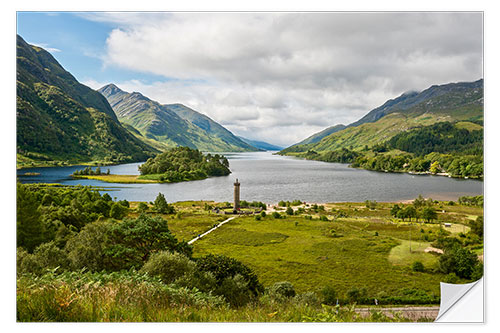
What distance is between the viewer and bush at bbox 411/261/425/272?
8120 mm

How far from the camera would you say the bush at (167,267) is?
5.63 meters

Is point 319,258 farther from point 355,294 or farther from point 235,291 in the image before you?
point 235,291

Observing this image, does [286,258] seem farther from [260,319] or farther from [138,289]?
[138,289]

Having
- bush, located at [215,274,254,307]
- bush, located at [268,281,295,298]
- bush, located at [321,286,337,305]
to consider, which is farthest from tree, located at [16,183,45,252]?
bush, located at [321,286,337,305]

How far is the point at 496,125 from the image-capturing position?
5.81 metres

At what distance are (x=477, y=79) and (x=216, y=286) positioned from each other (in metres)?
8.35

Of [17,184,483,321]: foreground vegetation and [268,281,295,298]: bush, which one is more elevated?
[17,184,483,321]: foreground vegetation

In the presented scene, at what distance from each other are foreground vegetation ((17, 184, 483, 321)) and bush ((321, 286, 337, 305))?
0.09ft

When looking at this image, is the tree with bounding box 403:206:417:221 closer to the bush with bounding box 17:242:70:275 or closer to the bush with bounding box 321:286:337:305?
the bush with bounding box 321:286:337:305

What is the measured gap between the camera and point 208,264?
6.56 metres

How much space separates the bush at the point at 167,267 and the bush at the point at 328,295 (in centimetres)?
411

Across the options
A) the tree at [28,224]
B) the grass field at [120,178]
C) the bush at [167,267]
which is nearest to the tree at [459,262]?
the bush at [167,267]
